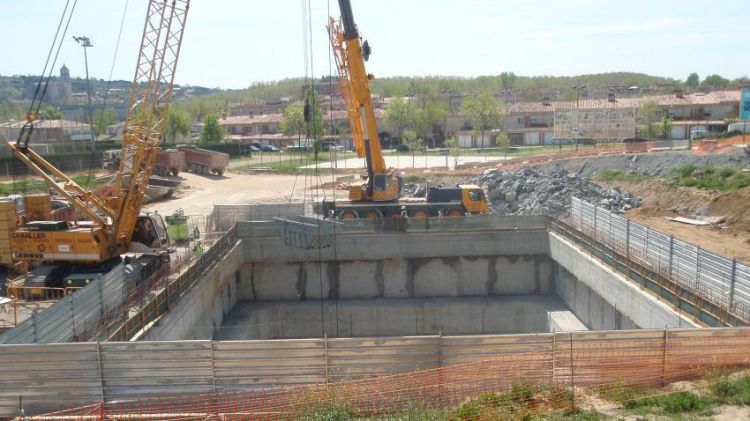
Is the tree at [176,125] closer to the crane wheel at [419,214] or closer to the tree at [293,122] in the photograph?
the tree at [293,122]

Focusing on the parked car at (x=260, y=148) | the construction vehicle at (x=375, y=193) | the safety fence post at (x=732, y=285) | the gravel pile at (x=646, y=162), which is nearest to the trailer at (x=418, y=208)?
the construction vehicle at (x=375, y=193)

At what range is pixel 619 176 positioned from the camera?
41.9 metres

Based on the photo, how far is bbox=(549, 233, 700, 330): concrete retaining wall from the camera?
17.3m

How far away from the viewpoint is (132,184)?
69.4 feet

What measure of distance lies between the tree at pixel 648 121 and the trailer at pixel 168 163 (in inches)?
1839

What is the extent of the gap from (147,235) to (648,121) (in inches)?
2435

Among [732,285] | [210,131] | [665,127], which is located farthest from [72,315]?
[210,131]

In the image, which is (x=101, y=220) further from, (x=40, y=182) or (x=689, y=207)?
(x=40, y=182)

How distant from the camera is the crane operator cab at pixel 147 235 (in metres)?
21.4

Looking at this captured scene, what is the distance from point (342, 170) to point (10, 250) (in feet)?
121

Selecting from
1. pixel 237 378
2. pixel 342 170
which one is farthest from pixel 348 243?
pixel 342 170

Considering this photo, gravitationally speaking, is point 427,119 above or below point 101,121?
below

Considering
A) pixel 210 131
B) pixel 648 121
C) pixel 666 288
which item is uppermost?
pixel 210 131

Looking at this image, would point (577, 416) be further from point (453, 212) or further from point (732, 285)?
point (453, 212)
